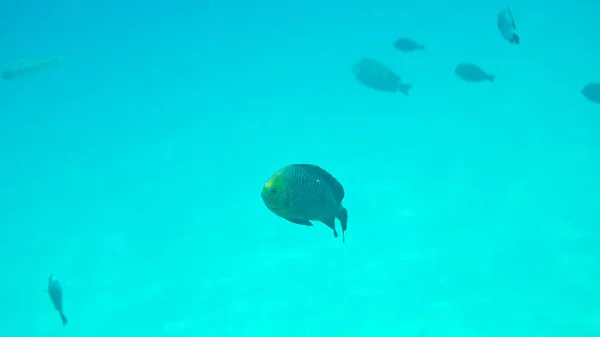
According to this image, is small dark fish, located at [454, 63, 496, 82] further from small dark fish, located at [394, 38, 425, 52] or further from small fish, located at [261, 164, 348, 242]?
small fish, located at [261, 164, 348, 242]

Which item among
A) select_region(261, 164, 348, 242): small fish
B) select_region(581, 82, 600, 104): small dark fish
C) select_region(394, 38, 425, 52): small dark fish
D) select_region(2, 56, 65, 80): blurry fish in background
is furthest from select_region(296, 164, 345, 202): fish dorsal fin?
select_region(2, 56, 65, 80): blurry fish in background

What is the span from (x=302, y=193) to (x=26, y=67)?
21056mm

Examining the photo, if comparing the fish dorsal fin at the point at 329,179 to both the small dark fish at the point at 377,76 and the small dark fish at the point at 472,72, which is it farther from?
the small dark fish at the point at 377,76

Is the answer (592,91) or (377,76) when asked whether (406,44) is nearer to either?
(377,76)

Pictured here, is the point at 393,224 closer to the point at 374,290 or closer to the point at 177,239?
the point at 374,290

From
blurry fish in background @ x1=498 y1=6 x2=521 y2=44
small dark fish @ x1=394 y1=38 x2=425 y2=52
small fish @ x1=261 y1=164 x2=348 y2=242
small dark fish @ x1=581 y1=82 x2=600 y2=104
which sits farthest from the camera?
small dark fish @ x1=394 y1=38 x2=425 y2=52

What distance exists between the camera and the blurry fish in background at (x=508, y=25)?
230 inches

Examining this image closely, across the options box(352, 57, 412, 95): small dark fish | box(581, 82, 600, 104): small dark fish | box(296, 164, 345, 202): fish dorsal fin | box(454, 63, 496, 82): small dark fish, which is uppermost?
box(296, 164, 345, 202): fish dorsal fin

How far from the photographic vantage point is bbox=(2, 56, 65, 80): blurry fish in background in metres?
19.1

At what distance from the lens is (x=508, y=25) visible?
19.5 feet

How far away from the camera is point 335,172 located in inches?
784

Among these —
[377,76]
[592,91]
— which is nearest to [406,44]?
[377,76]

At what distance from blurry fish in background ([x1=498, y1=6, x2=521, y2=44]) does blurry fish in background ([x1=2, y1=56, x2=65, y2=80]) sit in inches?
739

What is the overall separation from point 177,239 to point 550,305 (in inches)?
488
